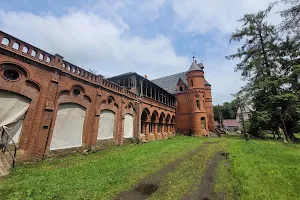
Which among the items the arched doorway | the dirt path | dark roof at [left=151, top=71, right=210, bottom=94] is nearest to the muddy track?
the dirt path

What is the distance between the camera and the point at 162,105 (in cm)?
2495

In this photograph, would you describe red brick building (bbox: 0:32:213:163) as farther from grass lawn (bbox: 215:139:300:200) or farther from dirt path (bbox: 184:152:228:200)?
grass lawn (bbox: 215:139:300:200)

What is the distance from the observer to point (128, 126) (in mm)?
16953

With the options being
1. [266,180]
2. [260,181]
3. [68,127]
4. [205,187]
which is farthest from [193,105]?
[205,187]

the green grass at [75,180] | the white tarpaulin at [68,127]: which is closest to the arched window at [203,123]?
the green grass at [75,180]

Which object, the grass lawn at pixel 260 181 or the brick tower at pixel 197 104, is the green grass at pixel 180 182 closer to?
the grass lawn at pixel 260 181

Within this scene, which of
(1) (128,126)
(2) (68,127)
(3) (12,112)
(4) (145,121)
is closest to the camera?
(3) (12,112)

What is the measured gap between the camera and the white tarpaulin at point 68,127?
998 centimetres

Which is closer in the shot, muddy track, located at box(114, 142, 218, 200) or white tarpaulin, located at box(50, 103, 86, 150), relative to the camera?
muddy track, located at box(114, 142, 218, 200)

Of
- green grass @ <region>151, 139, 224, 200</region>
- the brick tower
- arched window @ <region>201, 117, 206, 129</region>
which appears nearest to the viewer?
green grass @ <region>151, 139, 224, 200</region>

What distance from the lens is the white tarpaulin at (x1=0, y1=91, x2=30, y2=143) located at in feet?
25.2

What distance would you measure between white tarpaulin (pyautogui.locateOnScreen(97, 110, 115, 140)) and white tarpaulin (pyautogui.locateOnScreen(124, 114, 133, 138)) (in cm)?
200

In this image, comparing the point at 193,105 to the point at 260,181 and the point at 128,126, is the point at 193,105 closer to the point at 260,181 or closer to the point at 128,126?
the point at 128,126

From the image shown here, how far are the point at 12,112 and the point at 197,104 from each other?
26645 millimetres
